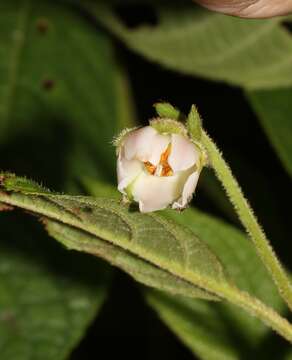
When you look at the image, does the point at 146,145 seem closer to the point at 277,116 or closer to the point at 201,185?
the point at 277,116

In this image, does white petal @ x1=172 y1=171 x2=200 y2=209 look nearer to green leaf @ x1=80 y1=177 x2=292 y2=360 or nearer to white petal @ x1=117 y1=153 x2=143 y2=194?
white petal @ x1=117 y1=153 x2=143 y2=194

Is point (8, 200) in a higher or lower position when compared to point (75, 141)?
higher

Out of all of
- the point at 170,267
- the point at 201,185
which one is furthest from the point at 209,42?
the point at 170,267

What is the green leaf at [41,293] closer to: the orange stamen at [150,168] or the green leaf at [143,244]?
the green leaf at [143,244]

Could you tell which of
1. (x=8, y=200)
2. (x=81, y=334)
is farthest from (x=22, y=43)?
(x=8, y=200)

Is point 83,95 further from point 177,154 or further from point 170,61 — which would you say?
point 177,154

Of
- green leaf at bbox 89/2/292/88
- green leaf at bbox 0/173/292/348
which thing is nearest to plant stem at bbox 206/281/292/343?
green leaf at bbox 0/173/292/348
